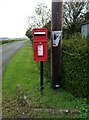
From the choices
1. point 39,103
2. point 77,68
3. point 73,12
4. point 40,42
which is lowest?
point 39,103

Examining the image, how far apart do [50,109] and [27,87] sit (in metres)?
2.47

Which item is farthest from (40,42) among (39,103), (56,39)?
(39,103)

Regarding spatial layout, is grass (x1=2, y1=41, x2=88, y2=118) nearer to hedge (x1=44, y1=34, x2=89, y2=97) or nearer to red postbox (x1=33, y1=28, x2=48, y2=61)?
hedge (x1=44, y1=34, x2=89, y2=97)

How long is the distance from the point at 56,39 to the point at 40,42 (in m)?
0.45

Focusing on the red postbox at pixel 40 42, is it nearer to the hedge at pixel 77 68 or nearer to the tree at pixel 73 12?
the hedge at pixel 77 68

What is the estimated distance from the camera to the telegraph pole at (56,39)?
7316mm

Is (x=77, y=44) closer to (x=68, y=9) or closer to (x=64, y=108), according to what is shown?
(x=64, y=108)

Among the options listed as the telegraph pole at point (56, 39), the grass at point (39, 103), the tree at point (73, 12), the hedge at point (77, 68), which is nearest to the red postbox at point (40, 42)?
the telegraph pole at point (56, 39)

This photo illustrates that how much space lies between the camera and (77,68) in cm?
632

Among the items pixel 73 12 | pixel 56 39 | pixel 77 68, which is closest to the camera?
pixel 77 68

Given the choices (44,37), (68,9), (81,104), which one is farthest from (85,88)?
(68,9)

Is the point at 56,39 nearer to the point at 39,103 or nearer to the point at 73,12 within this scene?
the point at 39,103

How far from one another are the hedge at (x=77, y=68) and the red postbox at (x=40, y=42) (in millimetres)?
558

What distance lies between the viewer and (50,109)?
6.00 meters
